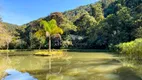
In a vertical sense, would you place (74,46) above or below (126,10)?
below

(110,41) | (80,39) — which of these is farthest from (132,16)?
(80,39)

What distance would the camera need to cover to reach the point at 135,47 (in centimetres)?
2036

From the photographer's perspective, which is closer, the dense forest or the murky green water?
the murky green water

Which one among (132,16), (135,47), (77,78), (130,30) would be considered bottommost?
(77,78)

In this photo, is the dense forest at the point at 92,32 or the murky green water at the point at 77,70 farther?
the dense forest at the point at 92,32

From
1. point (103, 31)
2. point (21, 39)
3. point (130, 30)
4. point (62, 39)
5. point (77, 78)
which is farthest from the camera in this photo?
point (21, 39)

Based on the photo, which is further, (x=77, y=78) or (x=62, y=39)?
(x=62, y=39)

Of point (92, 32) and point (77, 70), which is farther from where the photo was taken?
point (92, 32)

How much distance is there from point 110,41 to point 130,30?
423cm

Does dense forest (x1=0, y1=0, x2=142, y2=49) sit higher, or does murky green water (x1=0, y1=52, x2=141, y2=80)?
dense forest (x1=0, y1=0, x2=142, y2=49)

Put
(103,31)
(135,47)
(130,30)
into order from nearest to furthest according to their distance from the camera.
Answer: (135,47)
(130,30)
(103,31)

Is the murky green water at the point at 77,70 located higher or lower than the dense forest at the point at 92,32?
lower

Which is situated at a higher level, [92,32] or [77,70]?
[92,32]

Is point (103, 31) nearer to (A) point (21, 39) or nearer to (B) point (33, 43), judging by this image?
(B) point (33, 43)
